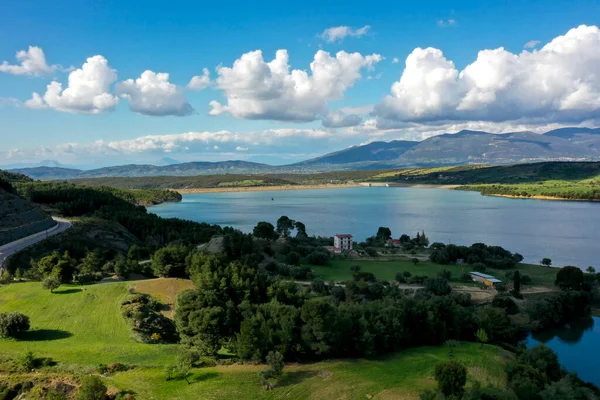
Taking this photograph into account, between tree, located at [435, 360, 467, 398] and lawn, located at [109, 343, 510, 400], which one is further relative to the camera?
tree, located at [435, 360, 467, 398]

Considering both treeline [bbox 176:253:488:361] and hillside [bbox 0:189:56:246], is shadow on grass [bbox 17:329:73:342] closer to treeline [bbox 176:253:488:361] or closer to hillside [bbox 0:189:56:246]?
treeline [bbox 176:253:488:361]

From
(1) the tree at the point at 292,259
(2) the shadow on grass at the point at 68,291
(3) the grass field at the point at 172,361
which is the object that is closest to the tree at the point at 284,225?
(1) the tree at the point at 292,259

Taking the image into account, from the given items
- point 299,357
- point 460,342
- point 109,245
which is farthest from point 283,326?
point 109,245

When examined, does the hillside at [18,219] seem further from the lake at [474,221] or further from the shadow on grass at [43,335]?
the lake at [474,221]

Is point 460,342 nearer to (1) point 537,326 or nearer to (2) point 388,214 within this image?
(1) point 537,326

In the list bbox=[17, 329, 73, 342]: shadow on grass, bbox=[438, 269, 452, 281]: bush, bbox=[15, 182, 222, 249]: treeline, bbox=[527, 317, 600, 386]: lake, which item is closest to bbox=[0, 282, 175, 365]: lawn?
bbox=[17, 329, 73, 342]: shadow on grass

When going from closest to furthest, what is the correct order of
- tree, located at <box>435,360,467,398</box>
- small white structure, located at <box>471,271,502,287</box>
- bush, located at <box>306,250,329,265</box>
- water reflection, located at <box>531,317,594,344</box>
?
tree, located at <box>435,360,467,398</box> < water reflection, located at <box>531,317,594,344</box> < small white structure, located at <box>471,271,502,287</box> < bush, located at <box>306,250,329,265</box>

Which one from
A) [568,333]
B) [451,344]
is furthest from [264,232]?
[451,344]
